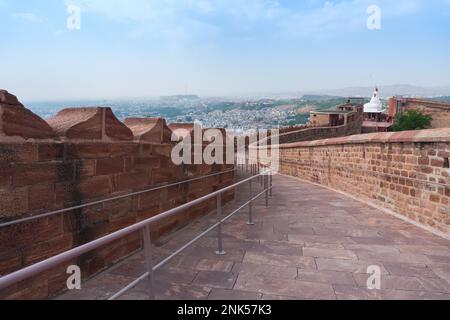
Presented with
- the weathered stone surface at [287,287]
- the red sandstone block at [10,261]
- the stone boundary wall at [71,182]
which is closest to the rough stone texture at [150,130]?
the stone boundary wall at [71,182]

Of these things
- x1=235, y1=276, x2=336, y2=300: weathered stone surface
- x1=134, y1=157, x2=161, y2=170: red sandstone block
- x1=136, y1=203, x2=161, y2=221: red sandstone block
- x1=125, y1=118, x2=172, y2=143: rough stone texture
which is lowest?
Result: x1=235, y1=276, x2=336, y2=300: weathered stone surface

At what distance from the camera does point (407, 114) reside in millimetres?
52094

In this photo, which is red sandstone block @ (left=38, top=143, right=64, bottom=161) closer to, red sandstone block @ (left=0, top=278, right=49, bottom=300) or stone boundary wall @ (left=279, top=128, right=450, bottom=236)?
red sandstone block @ (left=0, top=278, right=49, bottom=300)

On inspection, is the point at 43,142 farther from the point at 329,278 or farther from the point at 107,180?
the point at 329,278

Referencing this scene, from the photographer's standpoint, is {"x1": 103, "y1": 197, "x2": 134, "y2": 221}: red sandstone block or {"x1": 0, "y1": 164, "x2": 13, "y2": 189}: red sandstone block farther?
{"x1": 103, "y1": 197, "x2": 134, "y2": 221}: red sandstone block

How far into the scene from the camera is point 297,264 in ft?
13.0

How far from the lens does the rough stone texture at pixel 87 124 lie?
11.7ft

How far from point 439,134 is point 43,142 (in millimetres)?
5945

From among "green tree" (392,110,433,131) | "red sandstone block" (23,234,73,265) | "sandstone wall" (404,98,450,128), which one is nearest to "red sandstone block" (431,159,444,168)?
"red sandstone block" (23,234,73,265)

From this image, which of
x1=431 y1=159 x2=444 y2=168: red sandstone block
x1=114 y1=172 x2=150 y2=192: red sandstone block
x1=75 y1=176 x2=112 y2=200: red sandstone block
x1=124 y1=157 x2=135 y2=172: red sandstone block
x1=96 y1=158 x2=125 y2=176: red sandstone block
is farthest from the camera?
x1=431 y1=159 x2=444 y2=168: red sandstone block

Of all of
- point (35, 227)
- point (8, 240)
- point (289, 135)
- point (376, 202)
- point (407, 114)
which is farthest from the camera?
point (407, 114)

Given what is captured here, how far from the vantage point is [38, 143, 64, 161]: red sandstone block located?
3170 millimetres

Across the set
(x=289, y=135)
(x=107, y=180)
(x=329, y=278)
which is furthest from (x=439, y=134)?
(x=289, y=135)

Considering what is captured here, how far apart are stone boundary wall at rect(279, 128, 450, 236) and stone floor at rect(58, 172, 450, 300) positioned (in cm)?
55
